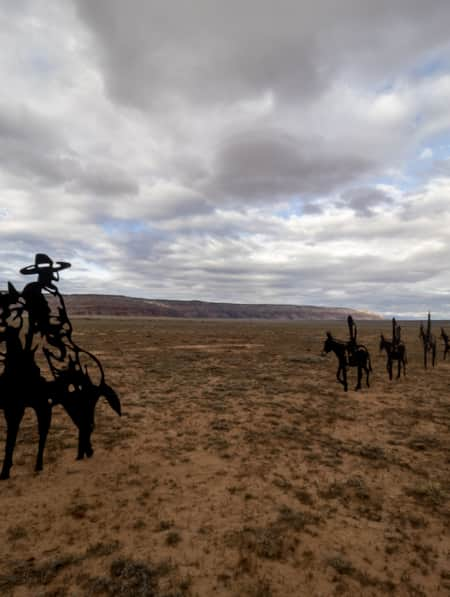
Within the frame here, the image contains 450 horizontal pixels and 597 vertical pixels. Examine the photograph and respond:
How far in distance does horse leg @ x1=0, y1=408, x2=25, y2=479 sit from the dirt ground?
0.29 meters

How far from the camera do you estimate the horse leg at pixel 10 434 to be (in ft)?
22.0

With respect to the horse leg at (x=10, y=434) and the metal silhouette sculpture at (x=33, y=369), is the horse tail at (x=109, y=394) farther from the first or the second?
the horse leg at (x=10, y=434)

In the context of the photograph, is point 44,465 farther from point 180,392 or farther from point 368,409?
point 368,409

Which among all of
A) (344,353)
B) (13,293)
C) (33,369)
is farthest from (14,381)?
(344,353)

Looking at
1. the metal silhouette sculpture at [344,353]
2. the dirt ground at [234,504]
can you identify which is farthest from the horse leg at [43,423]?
the metal silhouette sculpture at [344,353]

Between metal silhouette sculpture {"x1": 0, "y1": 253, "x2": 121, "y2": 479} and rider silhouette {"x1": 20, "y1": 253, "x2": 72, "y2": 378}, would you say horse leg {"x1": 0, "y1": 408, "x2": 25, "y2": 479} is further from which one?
rider silhouette {"x1": 20, "y1": 253, "x2": 72, "y2": 378}

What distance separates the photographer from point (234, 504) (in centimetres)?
610

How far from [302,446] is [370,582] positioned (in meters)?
4.49

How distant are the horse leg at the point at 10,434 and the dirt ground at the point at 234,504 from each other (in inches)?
11.4

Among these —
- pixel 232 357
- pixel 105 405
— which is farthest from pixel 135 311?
pixel 105 405

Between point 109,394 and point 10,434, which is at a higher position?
point 109,394

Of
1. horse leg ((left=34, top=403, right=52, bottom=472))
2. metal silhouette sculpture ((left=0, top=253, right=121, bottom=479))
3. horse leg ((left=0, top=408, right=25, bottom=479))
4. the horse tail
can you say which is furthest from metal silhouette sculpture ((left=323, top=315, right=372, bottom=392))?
horse leg ((left=0, top=408, right=25, bottom=479))

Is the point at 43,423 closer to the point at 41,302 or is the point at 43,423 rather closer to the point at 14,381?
the point at 14,381

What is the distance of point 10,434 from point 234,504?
187 inches
